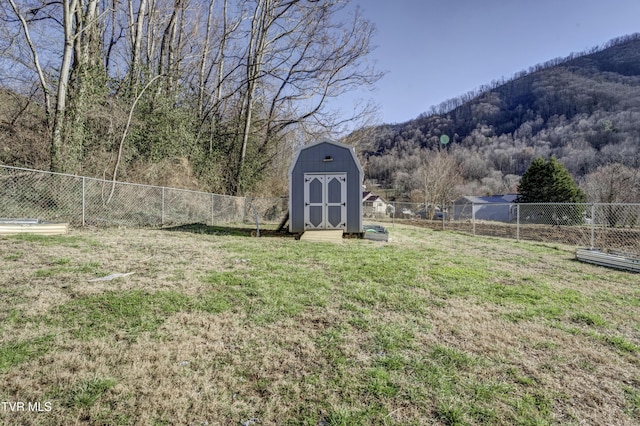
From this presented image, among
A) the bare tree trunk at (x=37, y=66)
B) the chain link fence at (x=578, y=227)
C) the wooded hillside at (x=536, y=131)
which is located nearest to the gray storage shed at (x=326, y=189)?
the chain link fence at (x=578, y=227)

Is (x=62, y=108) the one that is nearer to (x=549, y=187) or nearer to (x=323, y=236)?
(x=323, y=236)

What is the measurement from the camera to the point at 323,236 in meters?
8.41

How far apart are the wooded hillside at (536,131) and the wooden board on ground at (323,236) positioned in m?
13.2

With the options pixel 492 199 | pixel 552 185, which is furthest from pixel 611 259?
pixel 492 199

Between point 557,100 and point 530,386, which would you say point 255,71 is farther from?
point 557,100

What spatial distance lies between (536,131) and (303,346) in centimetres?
7966

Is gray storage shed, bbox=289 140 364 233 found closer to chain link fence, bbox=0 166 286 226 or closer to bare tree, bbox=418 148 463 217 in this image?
chain link fence, bbox=0 166 286 226

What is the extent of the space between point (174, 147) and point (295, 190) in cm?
577

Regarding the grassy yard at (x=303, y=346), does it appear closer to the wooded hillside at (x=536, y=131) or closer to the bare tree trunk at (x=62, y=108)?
the bare tree trunk at (x=62, y=108)

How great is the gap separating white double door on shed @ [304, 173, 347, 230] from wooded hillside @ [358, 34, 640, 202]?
39.7ft

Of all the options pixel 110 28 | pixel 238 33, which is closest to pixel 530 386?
pixel 110 28

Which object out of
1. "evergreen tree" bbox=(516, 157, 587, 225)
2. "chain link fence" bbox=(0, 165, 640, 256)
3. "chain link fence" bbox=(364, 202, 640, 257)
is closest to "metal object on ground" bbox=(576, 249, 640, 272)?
"chain link fence" bbox=(364, 202, 640, 257)

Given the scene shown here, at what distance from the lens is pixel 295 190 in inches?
369

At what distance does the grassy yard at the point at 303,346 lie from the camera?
1.72 metres
